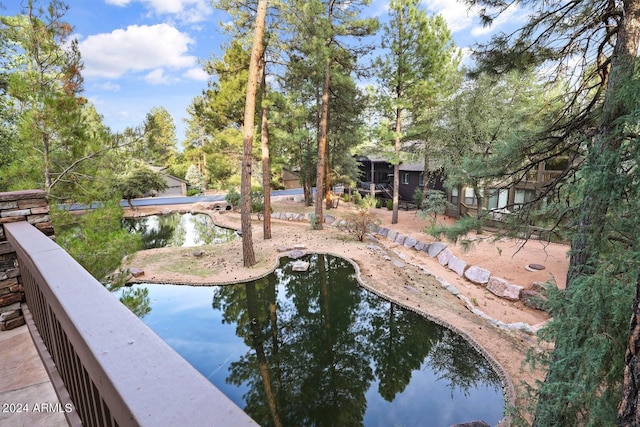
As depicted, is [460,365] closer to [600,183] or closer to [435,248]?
[600,183]

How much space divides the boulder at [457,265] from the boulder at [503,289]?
0.99 metres

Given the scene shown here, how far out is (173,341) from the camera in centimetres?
618

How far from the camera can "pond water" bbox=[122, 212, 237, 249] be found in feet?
46.3

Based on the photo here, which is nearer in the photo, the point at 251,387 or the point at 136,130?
the point at 136,130

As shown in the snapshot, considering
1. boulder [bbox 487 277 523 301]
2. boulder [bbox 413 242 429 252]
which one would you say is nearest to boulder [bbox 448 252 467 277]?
boulder [bbox 487 277 523 301]

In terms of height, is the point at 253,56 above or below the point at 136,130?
above

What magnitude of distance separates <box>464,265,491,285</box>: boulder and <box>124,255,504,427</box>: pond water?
2562mm

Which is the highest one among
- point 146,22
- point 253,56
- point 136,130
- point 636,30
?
point 146,22

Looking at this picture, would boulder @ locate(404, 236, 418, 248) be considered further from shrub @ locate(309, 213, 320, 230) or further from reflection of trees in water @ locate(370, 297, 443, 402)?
reflection of trees in water @ locate(370, 297, 443, 402)

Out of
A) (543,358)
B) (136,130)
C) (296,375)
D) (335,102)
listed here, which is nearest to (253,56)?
(136,130)

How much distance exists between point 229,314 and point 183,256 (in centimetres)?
454

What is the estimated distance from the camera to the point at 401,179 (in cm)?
2016

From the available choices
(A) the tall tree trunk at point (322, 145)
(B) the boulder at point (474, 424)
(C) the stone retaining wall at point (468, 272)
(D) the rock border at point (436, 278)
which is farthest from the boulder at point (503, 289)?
(A) the tall tree trunk at point (322, 145)

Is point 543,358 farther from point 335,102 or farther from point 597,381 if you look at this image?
point 335,102
